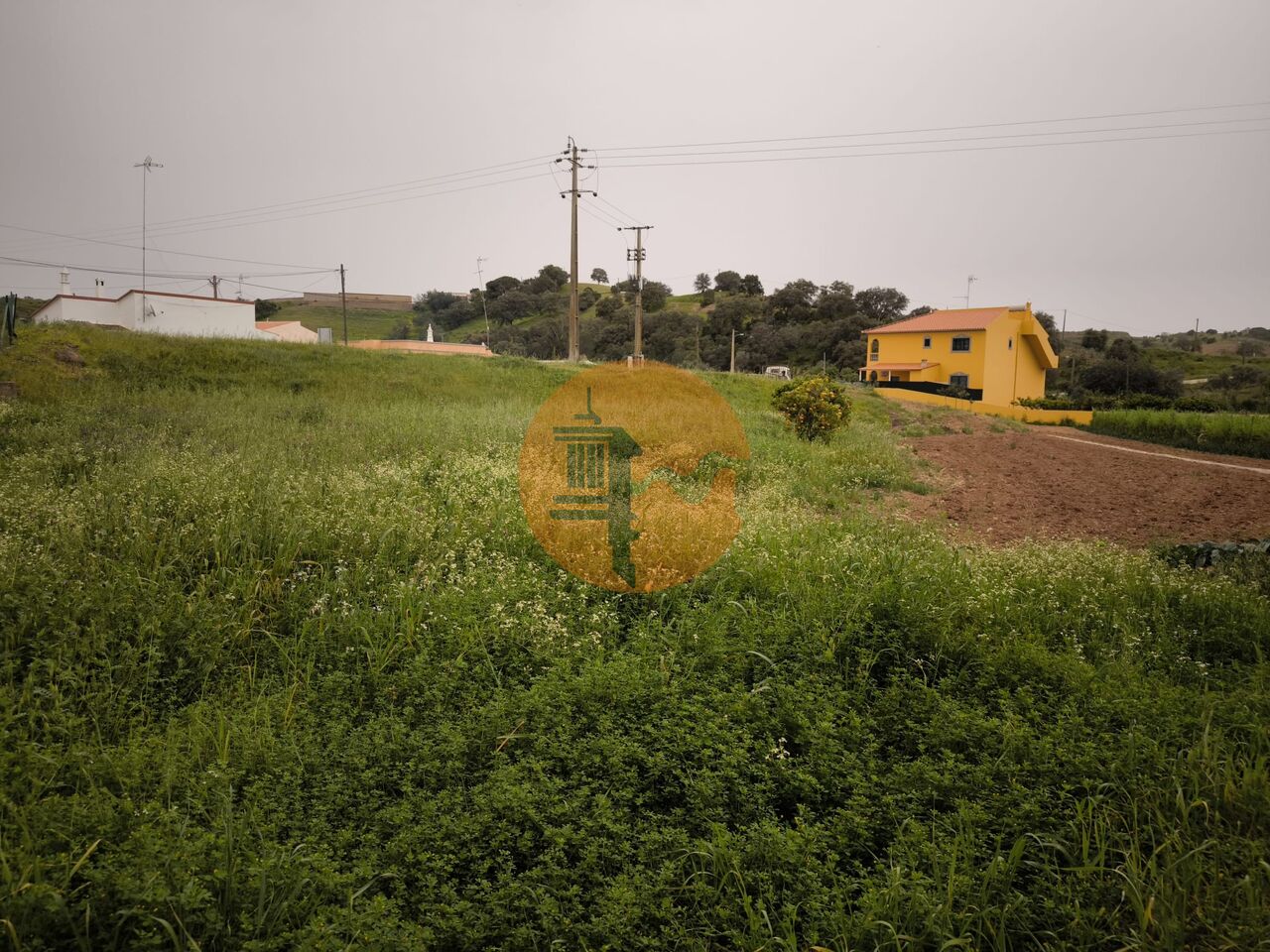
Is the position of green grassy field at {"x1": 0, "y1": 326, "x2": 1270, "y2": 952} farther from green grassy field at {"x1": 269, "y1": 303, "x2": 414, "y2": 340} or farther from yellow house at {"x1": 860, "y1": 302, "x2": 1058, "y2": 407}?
green grassy field at {"x1": 269, "y1": 303, "x2": 414, "y2": 340}

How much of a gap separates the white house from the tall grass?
114 ft

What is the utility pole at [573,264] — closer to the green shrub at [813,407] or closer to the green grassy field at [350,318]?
the green shrub at [813,407]

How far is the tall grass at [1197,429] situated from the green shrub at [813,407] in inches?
467

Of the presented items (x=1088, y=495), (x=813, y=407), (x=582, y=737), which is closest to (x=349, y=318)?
(x=813, y=407)

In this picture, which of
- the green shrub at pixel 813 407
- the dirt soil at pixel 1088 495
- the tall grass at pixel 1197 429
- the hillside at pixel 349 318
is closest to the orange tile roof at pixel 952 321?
the tall grass at pixel 1197 429

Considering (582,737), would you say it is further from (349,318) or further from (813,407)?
(349,318)

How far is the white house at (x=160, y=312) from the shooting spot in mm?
31469

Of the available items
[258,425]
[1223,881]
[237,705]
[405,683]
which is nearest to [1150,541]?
[1223,881]

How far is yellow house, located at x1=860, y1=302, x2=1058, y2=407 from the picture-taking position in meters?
35.1

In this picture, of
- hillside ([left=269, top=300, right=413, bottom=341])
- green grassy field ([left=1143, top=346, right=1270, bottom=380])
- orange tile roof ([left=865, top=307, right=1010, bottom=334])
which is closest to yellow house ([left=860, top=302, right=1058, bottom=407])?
orange tile roof ([left=865, top=307, right=1010, bottom=334])

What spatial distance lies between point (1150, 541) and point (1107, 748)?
5506 millimetres

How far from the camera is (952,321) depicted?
37406 millimetres

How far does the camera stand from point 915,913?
95.9 inches
